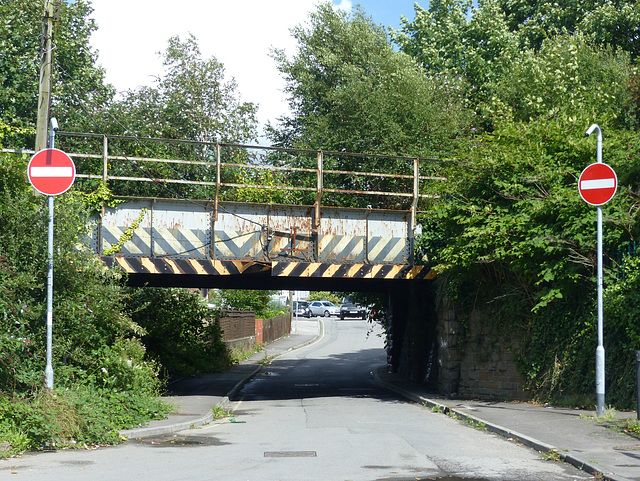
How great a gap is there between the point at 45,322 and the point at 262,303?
31995 millimetres

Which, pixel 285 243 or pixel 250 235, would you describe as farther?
pixel 285 243

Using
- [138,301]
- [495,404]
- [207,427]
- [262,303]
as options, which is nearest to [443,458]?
[207,427]

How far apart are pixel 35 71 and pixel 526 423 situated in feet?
94.0

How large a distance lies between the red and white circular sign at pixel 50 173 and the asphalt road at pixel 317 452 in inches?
159

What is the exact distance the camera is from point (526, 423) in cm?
1234

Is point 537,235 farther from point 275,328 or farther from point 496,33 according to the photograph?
point 275,328

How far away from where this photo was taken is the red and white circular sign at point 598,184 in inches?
495

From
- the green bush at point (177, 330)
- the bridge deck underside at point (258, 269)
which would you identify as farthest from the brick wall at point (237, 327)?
the bridge deck underside at point (258, 269)

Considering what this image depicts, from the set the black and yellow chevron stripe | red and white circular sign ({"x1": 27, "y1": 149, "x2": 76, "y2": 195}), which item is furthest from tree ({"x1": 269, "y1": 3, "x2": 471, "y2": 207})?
red and white circular sign ({"x1": 27, "y1": 149, "x2": 76, "y2": 195})

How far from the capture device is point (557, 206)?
14289 millimetres

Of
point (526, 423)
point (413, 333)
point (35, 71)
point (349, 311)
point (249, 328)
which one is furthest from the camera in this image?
point (349, 311)

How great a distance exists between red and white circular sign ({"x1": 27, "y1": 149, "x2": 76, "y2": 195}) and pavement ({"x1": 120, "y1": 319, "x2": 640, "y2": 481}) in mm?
4051

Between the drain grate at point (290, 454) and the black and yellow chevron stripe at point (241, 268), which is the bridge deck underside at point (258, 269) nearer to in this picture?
the black and yellow chevron stripe at point (241, 268)

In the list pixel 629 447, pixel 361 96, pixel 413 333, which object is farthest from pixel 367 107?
pixel 629 447
